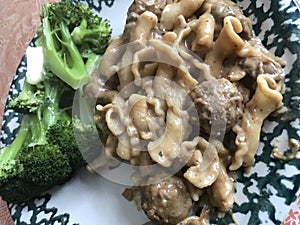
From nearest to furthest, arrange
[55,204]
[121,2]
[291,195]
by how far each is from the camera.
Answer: [291,195], [55,204], [121,2]

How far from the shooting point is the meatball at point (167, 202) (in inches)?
101

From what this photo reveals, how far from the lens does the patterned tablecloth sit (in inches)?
147

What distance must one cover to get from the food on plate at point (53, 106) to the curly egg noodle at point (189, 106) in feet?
0.81

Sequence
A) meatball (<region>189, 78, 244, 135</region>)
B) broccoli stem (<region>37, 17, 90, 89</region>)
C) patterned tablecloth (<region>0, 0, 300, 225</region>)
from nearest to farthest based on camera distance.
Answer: meatball (<region>189, 78, 244, 135</region>), broccoli stem (<region>37, 17, 90, 89</region>), patterned tablecloth (<region>0, 0, 300, 225</region>)

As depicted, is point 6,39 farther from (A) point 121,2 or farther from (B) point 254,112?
(B) point 254,112

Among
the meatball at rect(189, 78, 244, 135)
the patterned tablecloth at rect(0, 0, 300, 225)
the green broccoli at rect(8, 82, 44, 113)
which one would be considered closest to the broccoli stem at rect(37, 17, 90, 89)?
the green broccoli at rect(8, 82, 44, 113)

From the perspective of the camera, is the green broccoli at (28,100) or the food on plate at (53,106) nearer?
the food on plate at (53,106)

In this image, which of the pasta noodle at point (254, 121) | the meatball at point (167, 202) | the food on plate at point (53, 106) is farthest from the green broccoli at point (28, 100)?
the pasta noodle at point (254, 121)

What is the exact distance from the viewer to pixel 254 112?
2.66 m

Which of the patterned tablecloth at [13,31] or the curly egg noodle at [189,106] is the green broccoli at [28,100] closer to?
the curly egg noodle at [189,106]

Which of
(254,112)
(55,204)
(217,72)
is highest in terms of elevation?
(217,72)

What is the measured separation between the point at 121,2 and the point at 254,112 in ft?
4.00

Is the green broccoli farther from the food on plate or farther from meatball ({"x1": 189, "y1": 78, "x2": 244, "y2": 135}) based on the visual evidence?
meatball ({"x1": 189, "y1": 78, "x2": 244, "y2": 135})

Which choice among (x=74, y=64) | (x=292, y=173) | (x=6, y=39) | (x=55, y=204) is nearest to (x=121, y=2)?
(x=74, y=64)
